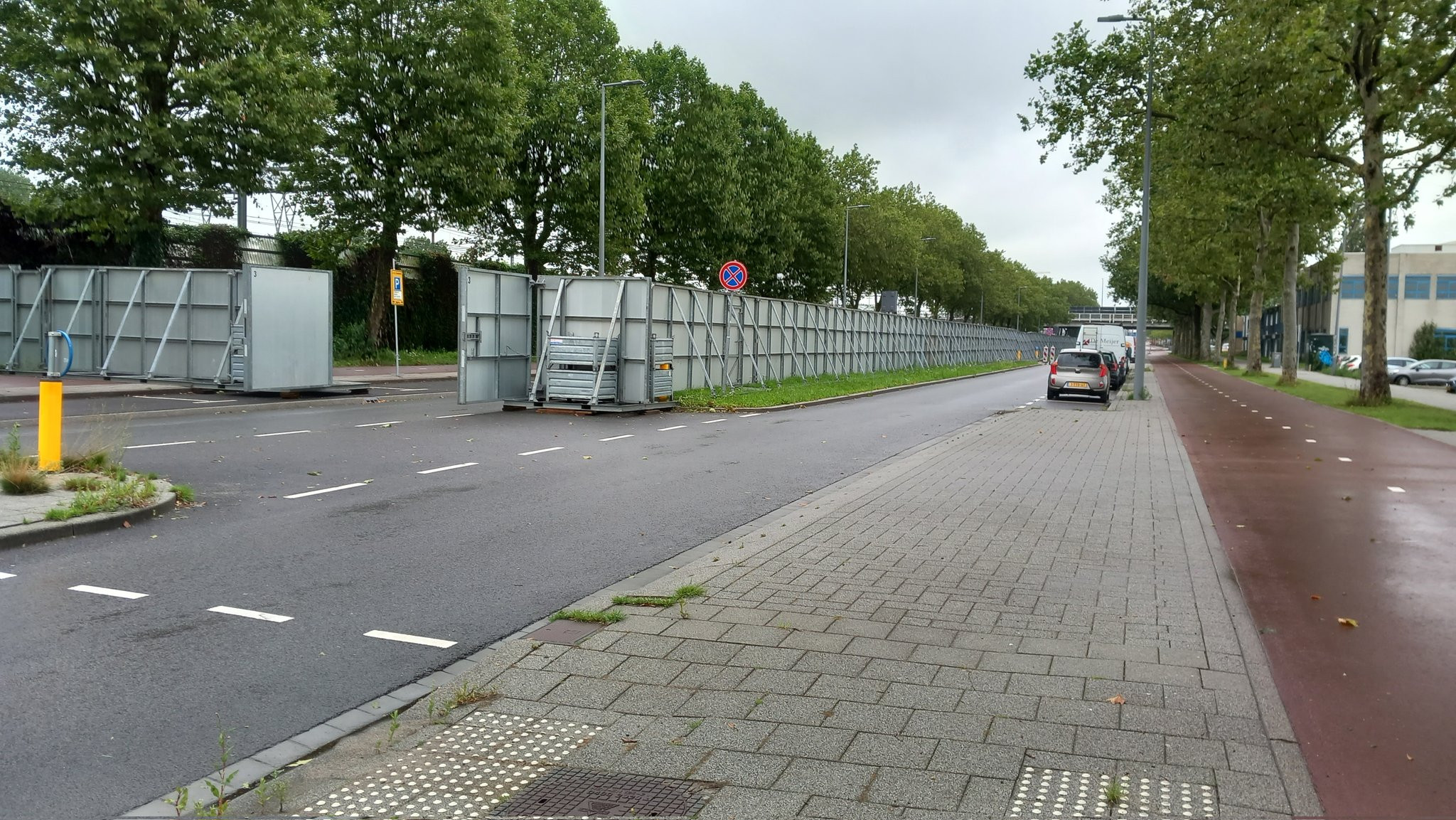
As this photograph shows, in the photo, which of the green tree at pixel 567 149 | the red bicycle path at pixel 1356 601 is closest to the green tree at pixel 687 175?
the green tree at pixel 567 149

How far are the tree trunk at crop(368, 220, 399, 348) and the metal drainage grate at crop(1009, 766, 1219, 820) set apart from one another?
3133 cm

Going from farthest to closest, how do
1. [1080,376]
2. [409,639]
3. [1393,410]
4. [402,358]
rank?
[402,358], [1080,376], [1393,410], [409,639]

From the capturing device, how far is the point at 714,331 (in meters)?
27.7

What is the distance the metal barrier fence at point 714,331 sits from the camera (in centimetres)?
2202

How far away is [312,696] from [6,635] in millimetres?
1995

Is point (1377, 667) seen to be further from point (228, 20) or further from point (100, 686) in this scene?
point (228, 20)

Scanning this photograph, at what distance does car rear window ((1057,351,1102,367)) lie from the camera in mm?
30609

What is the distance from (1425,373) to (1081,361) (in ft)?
111

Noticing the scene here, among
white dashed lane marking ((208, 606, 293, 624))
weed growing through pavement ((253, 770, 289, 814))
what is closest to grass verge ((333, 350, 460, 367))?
white dashed lane marking ((208, 606, 293, 624))

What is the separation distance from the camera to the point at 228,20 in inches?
1070

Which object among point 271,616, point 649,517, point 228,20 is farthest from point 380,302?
point 271,616

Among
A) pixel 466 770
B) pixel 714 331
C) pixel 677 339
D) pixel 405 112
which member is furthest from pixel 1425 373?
pixel 466 770

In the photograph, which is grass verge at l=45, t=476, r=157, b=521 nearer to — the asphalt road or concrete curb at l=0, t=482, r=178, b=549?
concrete curb at l=0, t=482, r=178, b=549

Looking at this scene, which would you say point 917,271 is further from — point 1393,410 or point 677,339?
point 677,339
